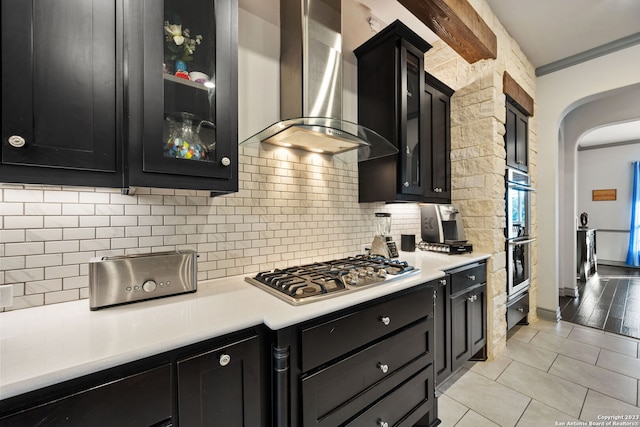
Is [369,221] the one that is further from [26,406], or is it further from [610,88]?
[610,88]

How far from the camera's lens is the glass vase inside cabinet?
1.05 meters

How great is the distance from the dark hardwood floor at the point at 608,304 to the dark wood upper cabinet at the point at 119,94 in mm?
4430

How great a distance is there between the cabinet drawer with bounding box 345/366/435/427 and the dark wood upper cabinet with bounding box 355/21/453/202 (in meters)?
1.24

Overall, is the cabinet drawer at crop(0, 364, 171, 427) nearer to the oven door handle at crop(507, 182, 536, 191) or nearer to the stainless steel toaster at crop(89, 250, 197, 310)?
the stainless steel toaster at crop(89, 250, 197, 310)

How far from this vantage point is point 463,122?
2.72 m

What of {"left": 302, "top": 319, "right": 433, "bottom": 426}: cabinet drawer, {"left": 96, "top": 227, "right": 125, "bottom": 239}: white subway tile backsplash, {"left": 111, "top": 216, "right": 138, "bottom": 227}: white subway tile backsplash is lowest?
{"left": 302, "top": 319, "right": 433, "bottom": 426}: cabinet drawer

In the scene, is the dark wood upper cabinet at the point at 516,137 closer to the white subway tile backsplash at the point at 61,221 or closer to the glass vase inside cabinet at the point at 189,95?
the glass vase inside cabinet at the point at 189,95

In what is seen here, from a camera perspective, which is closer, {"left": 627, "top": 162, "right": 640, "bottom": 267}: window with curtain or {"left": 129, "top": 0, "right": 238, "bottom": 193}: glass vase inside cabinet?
{"left": 129, "top": 0, "right": 238, "bottom": 193}: glass vase inside cabinet

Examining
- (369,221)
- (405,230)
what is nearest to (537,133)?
(405,230)

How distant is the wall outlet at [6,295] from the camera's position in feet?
3.35

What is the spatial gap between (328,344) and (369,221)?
1.42 metres

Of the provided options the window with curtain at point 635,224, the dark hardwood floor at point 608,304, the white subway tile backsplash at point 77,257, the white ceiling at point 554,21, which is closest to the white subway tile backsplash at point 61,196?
the white subway tile backsplash at point 77,257

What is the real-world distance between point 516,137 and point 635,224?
5963 mm

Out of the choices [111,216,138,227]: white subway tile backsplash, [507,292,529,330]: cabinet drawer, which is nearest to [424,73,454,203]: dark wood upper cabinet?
[507,292,529,330]: cabinet drawer
